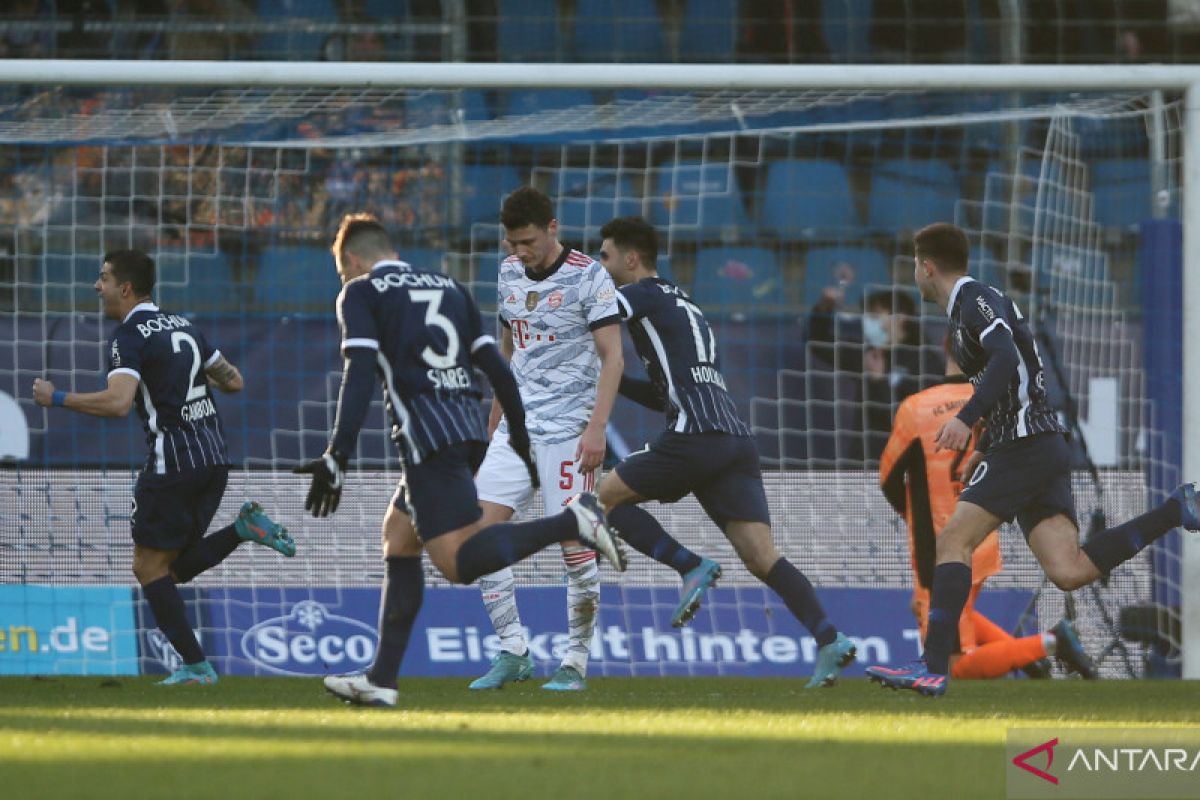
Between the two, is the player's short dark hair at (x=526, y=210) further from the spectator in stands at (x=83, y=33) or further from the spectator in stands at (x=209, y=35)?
the spectator in stands at (x=83, y=33)

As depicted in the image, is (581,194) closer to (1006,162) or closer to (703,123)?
(703,123)

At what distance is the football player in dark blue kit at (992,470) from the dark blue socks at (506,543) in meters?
1.40

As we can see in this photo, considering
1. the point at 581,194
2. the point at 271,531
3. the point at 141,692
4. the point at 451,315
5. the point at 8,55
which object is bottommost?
the point at 141,692

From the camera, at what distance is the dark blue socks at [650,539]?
7.41 meters

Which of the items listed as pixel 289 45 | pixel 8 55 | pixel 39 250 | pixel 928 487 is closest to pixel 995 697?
pixel 928 487

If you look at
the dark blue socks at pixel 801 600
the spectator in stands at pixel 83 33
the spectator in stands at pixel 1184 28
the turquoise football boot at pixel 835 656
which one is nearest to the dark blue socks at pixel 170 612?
the dark blue socks at pixel 801 600

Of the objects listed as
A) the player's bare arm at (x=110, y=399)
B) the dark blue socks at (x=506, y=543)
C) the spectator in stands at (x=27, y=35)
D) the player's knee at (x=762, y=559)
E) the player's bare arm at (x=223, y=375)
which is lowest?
the player's knee at (x=762, y=559)

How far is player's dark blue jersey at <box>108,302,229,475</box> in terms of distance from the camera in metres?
7.78

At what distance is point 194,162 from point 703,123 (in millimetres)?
2762

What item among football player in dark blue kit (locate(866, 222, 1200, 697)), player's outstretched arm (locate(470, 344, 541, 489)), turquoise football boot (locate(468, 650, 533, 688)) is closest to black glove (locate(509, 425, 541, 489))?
player's outstretched arm (locate(470, 344, 541, 489))

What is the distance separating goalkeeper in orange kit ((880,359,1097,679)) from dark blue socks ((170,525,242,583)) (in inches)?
112

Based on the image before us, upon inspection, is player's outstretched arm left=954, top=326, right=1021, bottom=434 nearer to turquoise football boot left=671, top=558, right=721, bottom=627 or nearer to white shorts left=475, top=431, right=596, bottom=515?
turquoise football boot left=671, top=558, right=721, bottom=627

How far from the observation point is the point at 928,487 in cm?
841

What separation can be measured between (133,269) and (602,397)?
86.9 inches
